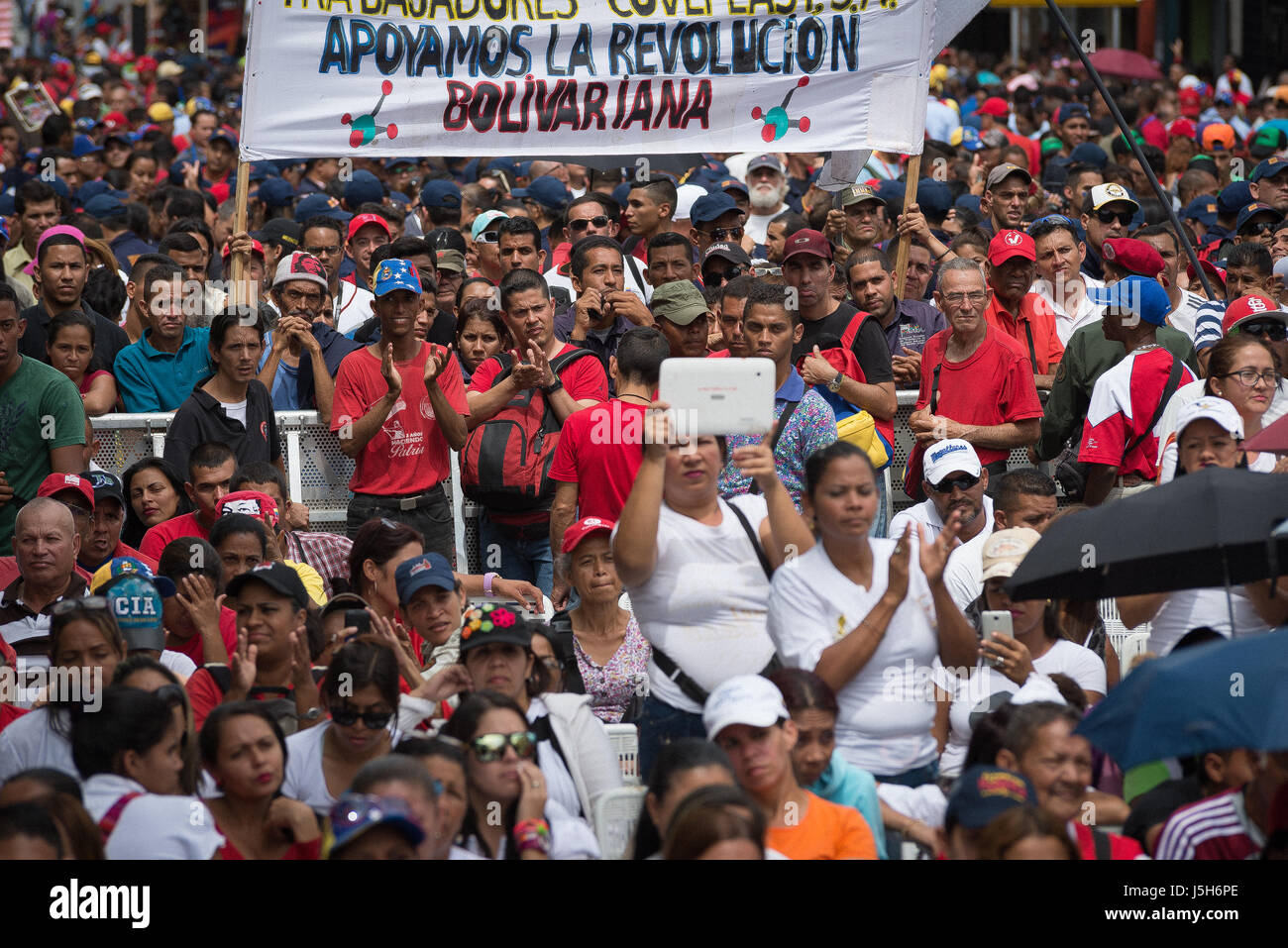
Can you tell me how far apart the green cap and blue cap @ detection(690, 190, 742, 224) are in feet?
9.10

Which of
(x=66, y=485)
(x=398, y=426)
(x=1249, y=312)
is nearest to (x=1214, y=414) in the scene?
(x=1249, y=312)

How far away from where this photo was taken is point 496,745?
5281mm

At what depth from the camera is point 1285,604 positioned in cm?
593

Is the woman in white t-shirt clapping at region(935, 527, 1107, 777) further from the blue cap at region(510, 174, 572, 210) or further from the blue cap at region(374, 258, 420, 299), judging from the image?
the blue cap at region(510, 174, 572, 210)

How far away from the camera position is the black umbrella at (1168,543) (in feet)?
18.2

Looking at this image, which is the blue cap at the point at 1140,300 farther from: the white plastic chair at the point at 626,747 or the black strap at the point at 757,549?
the white plastic chair at the point at 626,747

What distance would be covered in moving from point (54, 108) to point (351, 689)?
14218 mm

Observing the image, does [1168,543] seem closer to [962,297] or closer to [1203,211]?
Result: [962,297]

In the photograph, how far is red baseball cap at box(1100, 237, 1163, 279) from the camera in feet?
28.6

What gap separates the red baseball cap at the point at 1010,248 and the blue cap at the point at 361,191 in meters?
6.01

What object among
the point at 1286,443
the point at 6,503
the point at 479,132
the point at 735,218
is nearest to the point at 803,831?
the point at 1286,443

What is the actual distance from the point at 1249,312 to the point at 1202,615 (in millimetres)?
2560
